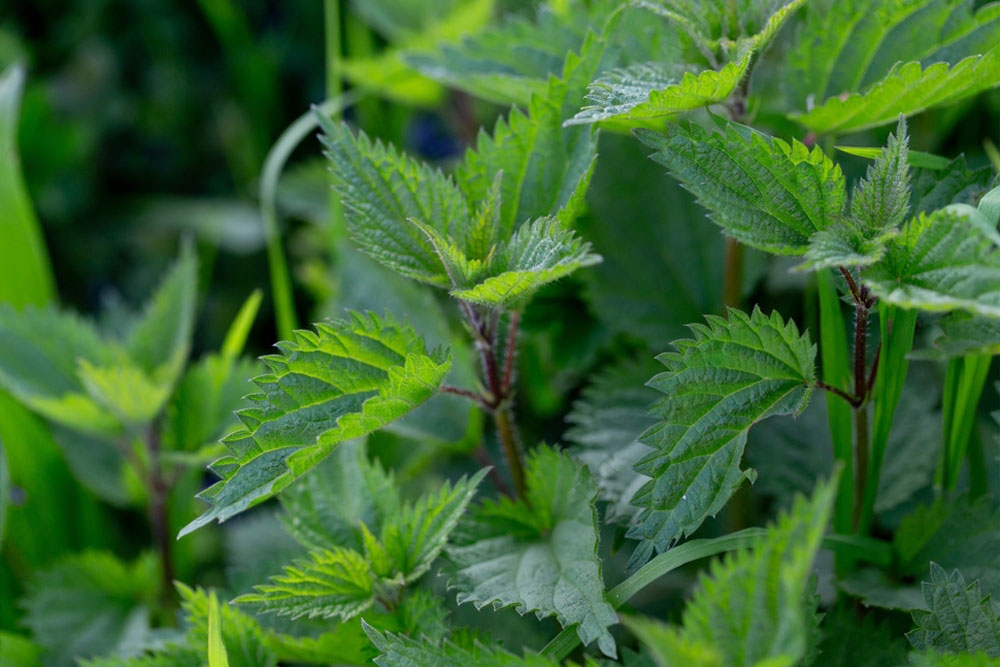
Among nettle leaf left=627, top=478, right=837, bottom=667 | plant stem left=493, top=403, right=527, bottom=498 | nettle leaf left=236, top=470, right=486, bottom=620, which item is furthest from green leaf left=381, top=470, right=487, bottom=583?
nettle leaf left=627, top=478, right=837, bottom=667

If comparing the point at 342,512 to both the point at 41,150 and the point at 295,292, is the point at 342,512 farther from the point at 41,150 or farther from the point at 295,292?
the point at 41,150

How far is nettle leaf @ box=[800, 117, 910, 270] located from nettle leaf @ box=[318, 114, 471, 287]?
0.96ft

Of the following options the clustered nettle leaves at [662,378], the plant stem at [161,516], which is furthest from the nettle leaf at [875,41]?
the plant stem at [161,516]

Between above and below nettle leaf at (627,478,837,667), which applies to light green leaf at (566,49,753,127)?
above

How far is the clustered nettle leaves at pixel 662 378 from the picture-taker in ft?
2.11

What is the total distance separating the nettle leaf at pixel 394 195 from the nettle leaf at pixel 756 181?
0.18 meters

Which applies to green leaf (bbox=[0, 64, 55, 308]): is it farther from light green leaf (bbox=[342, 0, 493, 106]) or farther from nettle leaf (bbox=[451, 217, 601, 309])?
nettle leaf (bbox=[451, 217, 601, 309])

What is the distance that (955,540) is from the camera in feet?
2.51

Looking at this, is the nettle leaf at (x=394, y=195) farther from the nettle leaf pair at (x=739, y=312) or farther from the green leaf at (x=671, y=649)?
the green leaf at (x=671, y=649)

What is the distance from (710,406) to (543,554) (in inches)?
7.2

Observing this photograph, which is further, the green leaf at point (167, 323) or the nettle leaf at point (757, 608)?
the green leaf at point (167, 323)

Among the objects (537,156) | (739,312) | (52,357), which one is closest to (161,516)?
(52,357)

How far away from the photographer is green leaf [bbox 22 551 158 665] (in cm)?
98

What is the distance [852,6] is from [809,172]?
244 mm
